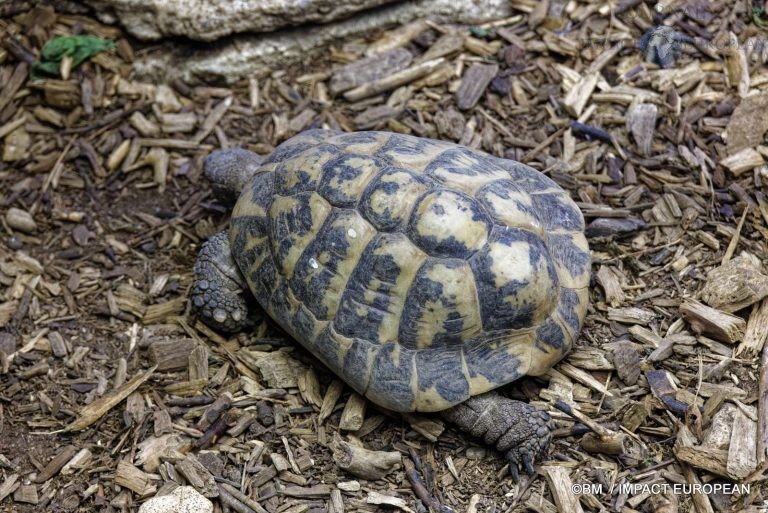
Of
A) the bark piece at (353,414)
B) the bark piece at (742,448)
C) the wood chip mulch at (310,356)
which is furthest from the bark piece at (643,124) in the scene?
the bark piece at (353,414)

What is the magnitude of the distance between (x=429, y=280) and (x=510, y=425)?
84 cm

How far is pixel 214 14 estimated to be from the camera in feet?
17.7

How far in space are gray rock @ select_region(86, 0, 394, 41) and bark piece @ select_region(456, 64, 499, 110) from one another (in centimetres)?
94

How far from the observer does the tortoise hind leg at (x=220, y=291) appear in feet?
14.3

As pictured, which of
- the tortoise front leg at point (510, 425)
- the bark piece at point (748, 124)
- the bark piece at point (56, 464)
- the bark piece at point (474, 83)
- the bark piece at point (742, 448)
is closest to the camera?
the bark piece at point (742, 448)

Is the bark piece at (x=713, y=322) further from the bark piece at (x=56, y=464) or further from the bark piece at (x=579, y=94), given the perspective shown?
the bark piece at (x=56, y=464)

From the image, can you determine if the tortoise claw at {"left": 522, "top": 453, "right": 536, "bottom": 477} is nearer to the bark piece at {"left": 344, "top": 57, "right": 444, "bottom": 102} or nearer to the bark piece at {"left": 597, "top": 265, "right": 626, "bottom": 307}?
the bark piece at {"left": 597, "top": 265, "right": 626, "bottom": 307}

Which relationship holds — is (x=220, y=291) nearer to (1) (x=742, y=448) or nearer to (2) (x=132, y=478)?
(2) (x=132, y=478)

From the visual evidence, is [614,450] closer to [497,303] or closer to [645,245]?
[497,303]

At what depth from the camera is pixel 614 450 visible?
12.0 feet

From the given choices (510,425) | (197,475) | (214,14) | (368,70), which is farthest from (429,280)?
(214,14)

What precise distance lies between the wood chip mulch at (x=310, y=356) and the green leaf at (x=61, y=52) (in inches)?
2.9

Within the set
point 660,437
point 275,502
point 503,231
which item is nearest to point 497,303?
point 503,231

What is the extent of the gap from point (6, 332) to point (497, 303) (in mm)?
3040
